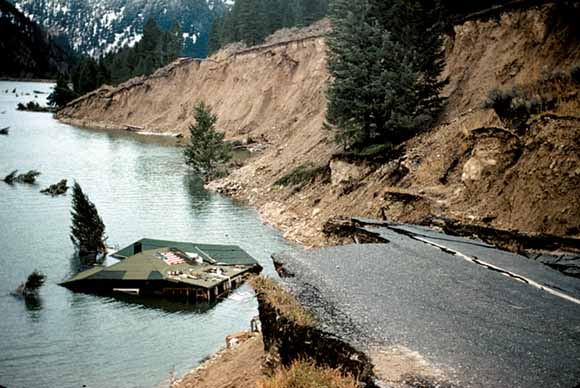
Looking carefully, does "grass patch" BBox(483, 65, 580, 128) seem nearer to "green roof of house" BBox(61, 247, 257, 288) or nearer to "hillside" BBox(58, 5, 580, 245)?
"hillside" BBox(58, 5, 580, 245)

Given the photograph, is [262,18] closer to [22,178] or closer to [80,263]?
[22,178]

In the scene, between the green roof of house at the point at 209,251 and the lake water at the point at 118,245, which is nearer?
the lake water at the point at 118,245

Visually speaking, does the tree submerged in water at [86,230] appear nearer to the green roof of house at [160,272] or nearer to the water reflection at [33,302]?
the green roof of house at [160,272]

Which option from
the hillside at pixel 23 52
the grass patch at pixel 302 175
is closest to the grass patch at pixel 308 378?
the grass patch at pixel 302 175

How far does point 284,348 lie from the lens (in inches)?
307

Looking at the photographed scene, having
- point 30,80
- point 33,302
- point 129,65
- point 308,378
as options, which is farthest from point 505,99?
point 30,80

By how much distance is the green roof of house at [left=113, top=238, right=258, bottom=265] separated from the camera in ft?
85.8

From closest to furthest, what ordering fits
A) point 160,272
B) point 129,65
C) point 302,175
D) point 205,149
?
point 160,272
point 302,175
point 205,149
point 129,65

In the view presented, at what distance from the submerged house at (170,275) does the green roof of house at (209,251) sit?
0.05 metres

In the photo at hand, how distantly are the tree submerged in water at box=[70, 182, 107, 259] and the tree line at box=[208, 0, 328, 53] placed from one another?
220 feet

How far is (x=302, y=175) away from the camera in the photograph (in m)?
37.1

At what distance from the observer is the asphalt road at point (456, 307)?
6.43 m

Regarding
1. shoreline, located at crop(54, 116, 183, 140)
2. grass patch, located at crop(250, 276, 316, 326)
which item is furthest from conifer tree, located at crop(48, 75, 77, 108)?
grass patch, located at crop(250, 276, 316, 326)

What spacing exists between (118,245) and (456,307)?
2471 cm
